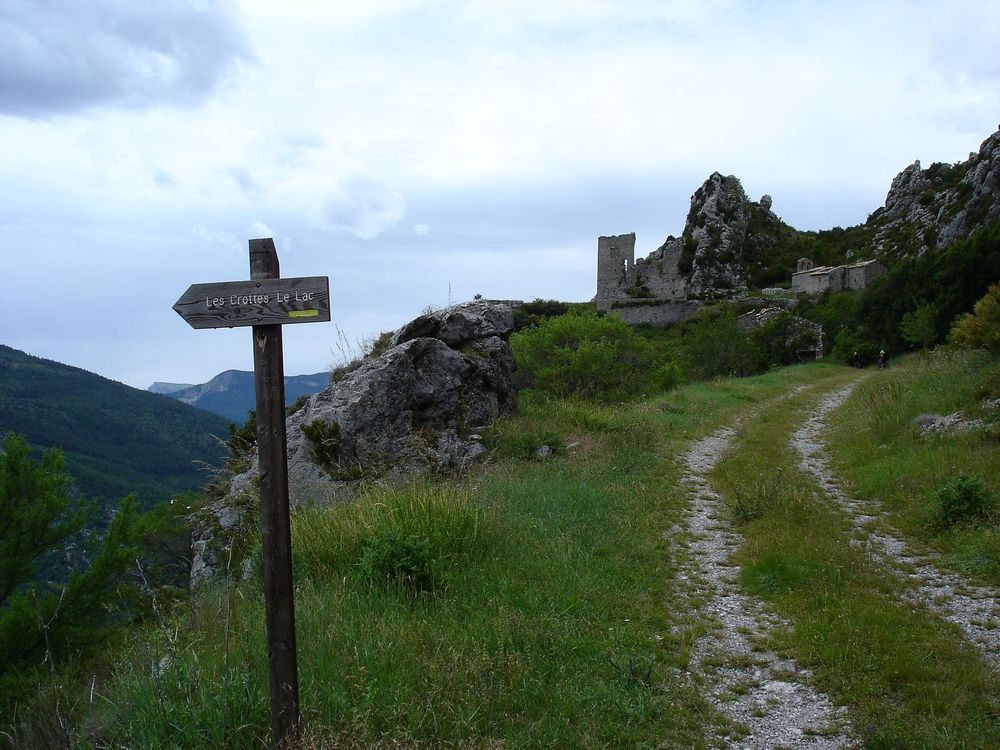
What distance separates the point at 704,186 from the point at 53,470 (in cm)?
6475

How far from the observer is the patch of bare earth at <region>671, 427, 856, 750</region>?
3895 mm

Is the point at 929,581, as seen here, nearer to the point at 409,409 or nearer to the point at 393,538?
the point at 393,538

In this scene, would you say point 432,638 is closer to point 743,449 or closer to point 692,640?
point 692,640

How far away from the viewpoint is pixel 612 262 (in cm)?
6844

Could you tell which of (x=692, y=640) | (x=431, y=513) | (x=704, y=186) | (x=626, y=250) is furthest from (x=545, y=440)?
(x=704, y=186)

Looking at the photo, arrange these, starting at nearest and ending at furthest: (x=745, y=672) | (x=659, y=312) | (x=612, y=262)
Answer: (x=745, y=672) → (x=659, y=312) → (x=612, y=262)

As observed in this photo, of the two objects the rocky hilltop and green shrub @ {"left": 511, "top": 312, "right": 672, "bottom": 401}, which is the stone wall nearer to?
the rocky hilltop

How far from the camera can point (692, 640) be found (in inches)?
201

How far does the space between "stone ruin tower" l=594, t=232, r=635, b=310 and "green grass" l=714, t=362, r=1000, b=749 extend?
60945 mm

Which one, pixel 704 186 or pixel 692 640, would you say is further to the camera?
pixel 704 186

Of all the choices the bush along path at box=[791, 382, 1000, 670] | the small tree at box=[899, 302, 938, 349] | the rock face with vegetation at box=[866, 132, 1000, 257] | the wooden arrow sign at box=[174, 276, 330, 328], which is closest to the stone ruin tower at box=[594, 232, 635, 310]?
the rock face with vegetation at box=[866, 132, 1000, 257]

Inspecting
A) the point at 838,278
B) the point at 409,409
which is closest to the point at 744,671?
the point at 409,409

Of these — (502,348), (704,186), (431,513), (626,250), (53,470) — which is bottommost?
(53,470)

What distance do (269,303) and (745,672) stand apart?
3817 mm
